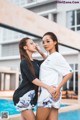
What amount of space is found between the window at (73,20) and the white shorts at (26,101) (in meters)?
15.0

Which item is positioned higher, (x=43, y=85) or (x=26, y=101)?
(x=43, y=85)

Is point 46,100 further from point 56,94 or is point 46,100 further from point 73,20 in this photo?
point 73,20

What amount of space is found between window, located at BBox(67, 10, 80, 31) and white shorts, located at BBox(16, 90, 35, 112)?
1501 centimetres

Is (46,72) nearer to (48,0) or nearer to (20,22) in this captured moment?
(20,22)

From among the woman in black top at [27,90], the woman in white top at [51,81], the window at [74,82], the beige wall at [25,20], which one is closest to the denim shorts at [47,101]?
the woman in white top at [51,81]

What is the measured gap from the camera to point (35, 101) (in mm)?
1853

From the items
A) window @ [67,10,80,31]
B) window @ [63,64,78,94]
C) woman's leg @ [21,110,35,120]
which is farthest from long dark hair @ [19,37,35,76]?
window @ [67,10,80,31]

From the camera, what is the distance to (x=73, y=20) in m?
16.8

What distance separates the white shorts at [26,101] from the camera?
5.90 feet

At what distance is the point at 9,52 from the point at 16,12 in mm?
14637

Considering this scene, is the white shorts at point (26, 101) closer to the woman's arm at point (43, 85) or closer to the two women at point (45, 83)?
the two women at point (45, 83)

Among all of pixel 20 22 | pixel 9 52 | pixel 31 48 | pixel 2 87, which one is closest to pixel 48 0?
pixel 9 52

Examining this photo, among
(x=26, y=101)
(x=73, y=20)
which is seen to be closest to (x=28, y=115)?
(x=26, y=101)

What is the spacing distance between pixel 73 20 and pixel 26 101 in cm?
1543
